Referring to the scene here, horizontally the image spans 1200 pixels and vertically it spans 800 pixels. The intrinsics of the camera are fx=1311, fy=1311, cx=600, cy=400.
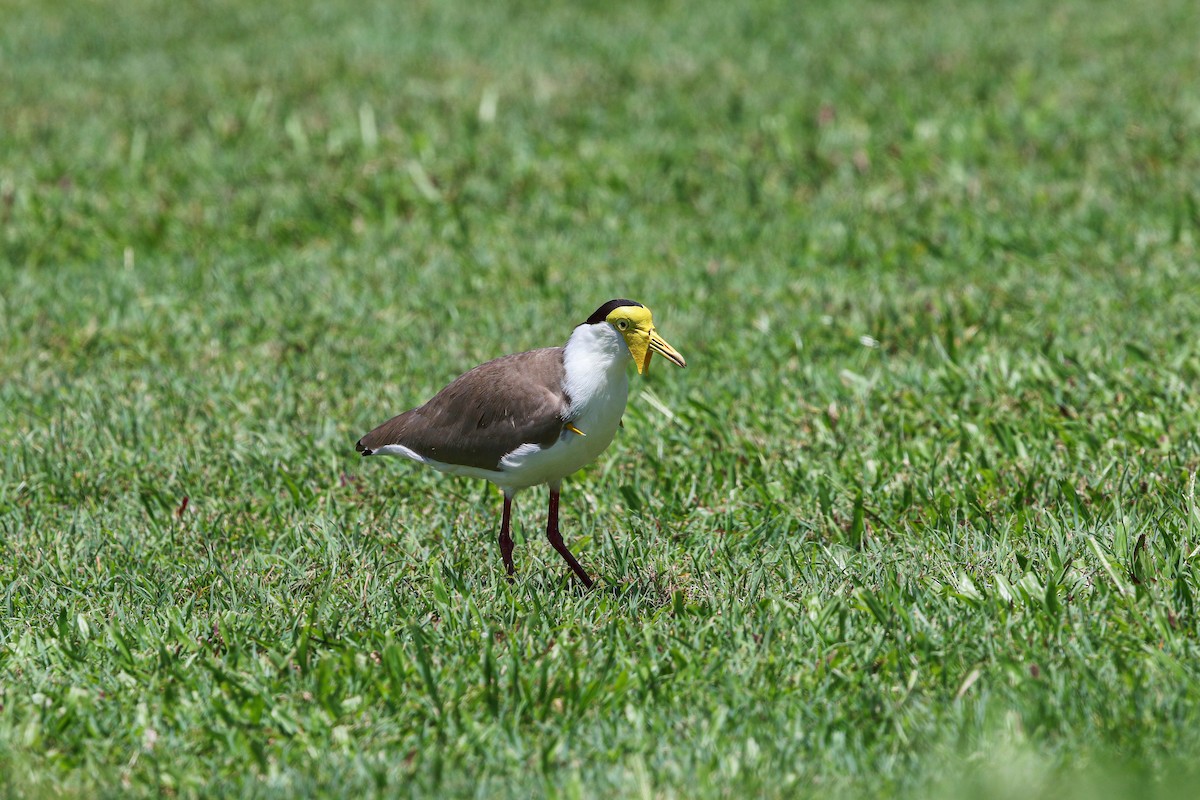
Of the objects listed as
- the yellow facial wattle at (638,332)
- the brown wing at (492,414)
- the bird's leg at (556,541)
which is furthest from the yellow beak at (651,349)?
the bird's leg at (556,541)

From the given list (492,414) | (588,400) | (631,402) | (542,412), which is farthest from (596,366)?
(631,402)

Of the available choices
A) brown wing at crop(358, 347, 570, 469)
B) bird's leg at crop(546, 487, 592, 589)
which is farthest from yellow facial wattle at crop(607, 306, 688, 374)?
bird's leg at crop(546, 487, 592, 589)

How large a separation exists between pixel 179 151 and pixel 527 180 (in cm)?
249

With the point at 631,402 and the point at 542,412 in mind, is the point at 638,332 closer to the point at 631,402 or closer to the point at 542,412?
the point at 542,412

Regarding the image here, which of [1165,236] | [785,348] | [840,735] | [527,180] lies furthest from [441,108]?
[840,735]

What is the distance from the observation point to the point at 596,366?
420 cm

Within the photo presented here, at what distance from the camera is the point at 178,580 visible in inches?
173

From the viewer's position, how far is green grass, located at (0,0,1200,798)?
3459mm

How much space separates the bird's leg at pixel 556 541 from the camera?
430 centimetres

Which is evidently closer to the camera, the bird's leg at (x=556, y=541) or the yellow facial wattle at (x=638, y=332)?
the yellow facial wattle at (x=638, y=332)

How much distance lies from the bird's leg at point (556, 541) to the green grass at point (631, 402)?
108mm

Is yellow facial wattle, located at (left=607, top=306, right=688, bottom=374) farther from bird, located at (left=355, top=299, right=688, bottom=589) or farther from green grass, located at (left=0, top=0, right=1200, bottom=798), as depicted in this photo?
green grass, located at (left=0, top=0, right=1200, bottom=798)

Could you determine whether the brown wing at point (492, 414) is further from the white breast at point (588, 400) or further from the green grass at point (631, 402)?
the green grass at point (631, 402)

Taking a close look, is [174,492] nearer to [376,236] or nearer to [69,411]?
[69,411]
